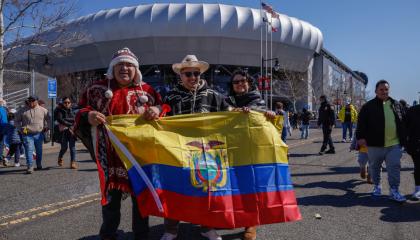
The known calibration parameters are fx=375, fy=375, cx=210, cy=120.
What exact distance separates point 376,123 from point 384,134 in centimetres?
21

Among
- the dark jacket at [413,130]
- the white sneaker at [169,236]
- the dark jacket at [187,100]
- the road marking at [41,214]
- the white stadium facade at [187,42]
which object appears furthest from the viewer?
the white stadium facade at [187,42]

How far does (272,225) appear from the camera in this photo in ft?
15.1

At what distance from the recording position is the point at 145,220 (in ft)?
12.0

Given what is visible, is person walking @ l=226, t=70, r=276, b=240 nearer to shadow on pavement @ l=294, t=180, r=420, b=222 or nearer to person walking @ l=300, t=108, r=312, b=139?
shadow on pavement @ l=294, t=180, r=420, b=222

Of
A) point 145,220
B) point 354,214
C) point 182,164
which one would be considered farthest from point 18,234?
point 354,214

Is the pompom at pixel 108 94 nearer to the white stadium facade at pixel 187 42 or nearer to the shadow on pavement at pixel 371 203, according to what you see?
the shadow on pavement at pixel 371 203

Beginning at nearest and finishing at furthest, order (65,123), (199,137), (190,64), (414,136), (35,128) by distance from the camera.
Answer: (199,137), (190,64), (414,136), (35,128), (65,123)

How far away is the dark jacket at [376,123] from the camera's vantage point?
6.00 metres

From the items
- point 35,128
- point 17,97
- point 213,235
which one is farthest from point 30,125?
point 17,97

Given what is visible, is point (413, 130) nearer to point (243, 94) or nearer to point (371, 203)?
point (371, 203)

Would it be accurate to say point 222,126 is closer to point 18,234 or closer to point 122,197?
point 122,197

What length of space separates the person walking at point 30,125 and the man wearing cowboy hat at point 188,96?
21.1 ft

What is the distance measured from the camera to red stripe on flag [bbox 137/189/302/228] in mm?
3502

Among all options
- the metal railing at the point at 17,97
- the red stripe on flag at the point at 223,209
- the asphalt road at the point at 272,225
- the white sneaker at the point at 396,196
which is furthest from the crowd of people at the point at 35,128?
the metal railing at the point at 17,97
